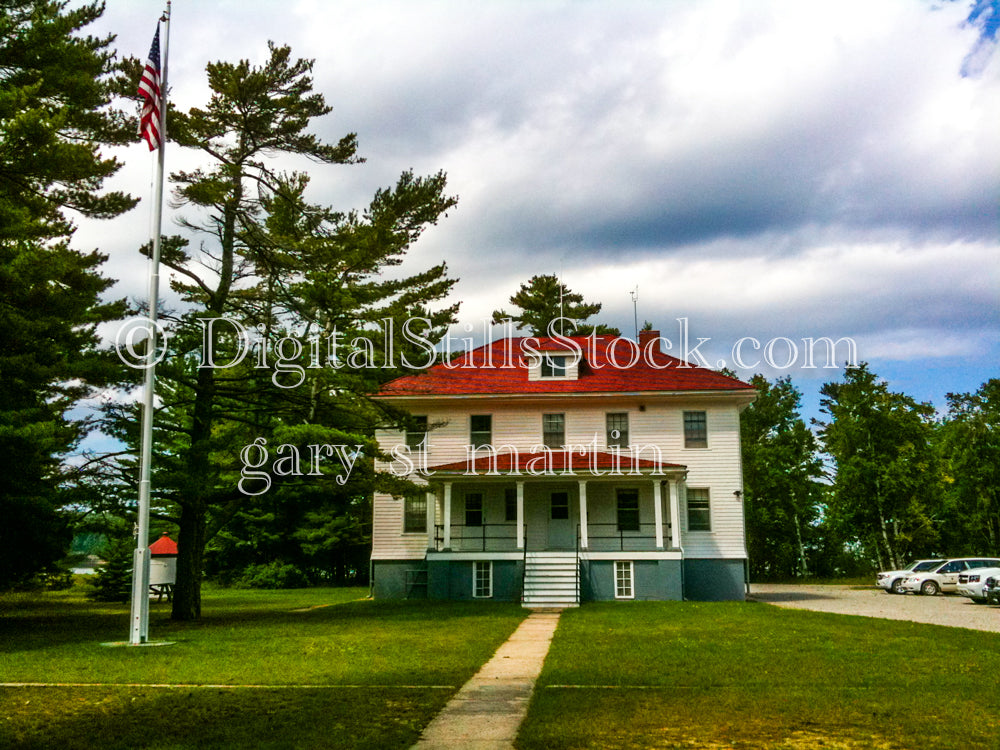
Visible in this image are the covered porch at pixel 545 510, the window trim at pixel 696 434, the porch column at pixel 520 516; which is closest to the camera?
the porch column at pixel 520 516

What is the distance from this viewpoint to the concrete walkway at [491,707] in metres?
7.34

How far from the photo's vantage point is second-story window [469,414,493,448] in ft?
102

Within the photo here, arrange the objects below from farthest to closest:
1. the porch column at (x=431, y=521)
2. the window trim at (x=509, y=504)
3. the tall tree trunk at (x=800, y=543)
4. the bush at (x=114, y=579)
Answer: the tall tree trunk at (x=800, y=543) < the bush at (x=114, y=579) < the window trim at (x=509, y=504) < the porch column at (x=431, y=521)

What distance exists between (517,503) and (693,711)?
815 inches

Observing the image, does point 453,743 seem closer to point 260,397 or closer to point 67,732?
point 67,732

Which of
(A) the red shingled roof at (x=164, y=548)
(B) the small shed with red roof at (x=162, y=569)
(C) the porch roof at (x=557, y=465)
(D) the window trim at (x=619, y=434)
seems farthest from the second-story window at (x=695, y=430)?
(A) the red shingled roof at (x=164, y=548)

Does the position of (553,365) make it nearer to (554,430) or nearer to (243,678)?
(554,430)

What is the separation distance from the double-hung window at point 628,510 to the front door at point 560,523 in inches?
66.8

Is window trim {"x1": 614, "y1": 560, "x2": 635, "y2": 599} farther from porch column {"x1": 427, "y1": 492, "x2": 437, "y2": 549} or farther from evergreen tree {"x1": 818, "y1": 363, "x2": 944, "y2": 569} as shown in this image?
evergreen tree {"x1": 818, "y1": 363, "x2": 944, "y2": 569}

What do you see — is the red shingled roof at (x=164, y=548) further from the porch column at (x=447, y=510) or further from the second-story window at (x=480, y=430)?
the second-story window at (x=480, y=430)

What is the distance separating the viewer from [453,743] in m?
7.26

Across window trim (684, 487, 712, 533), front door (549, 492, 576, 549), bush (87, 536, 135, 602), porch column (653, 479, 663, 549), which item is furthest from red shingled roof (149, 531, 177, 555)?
window trim (684, 487, 712, 533)

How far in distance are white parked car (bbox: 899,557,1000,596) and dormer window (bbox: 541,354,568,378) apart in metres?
15.8

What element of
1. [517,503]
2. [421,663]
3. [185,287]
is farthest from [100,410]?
[517,503]
